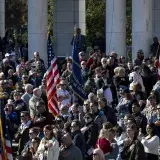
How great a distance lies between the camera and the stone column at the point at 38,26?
38250 millimetres

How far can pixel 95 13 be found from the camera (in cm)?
6381

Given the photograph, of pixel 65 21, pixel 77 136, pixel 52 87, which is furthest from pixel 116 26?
pixel 77 136

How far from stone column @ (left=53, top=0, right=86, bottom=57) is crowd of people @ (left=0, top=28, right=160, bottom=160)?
10732mm

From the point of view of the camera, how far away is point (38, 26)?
38.3m

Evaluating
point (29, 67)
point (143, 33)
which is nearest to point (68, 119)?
point (29, 67)

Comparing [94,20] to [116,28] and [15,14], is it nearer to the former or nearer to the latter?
[15,14]

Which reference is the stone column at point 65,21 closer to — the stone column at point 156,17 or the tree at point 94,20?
the stone column at point 156,17

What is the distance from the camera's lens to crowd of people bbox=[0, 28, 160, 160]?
1872 cm

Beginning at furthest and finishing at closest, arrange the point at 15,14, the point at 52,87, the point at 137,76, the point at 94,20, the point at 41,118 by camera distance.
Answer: the point at 15,14 → the point at 94,20 → the point at 137,76 → the point at 52,87 → the point at 41,118

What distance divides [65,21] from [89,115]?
23.1m

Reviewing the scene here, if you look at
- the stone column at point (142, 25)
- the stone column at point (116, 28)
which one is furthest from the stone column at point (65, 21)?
the stone column at point (142, 25)

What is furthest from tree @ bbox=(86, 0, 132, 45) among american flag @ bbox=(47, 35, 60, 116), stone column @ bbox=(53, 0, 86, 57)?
american flag @ bbox=(47, 35, 60, 116)

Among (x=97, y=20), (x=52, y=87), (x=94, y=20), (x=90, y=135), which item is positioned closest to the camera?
(x=90, y=135)

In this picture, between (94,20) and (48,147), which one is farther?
(94,20)
